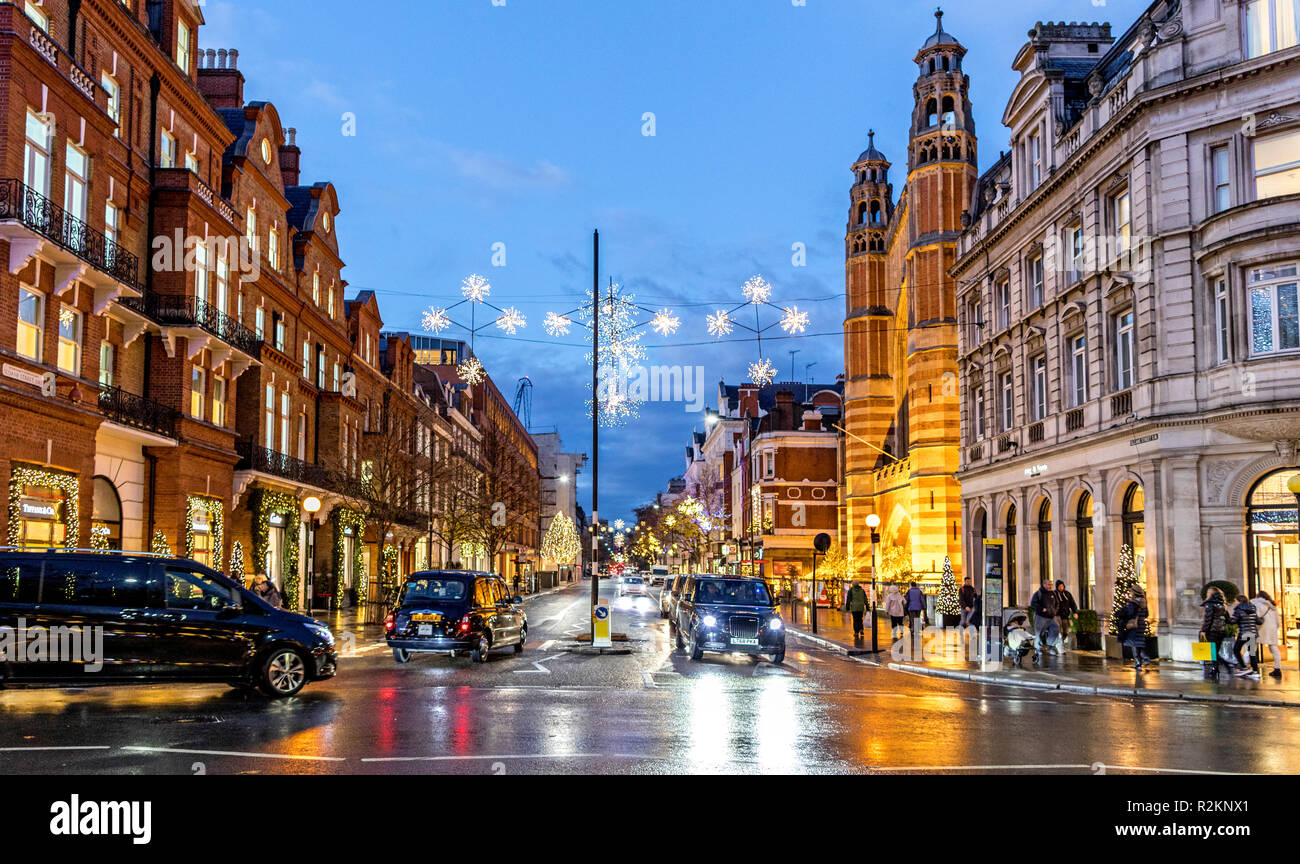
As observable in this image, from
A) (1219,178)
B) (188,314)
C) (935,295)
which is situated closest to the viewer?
(1219,178)

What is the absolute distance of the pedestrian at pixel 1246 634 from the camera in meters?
20.5

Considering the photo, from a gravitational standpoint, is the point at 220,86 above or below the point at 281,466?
above

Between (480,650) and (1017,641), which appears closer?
(480,650)

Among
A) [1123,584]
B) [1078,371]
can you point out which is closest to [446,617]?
[1123,584]

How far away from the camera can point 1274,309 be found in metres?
22.7

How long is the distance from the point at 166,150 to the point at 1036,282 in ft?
81.6

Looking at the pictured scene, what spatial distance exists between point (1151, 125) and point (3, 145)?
23706 mm

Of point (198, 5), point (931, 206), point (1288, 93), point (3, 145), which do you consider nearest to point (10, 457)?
point (3, 145)

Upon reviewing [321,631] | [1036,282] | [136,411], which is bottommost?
[321,631]

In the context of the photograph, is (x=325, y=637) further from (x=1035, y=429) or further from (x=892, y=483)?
(x=892, y=483)

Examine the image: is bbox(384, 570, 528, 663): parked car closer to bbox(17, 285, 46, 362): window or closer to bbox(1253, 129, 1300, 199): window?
bbox(17, 285, 46, 362): window

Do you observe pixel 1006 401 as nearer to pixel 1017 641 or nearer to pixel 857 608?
pixel 857 608
